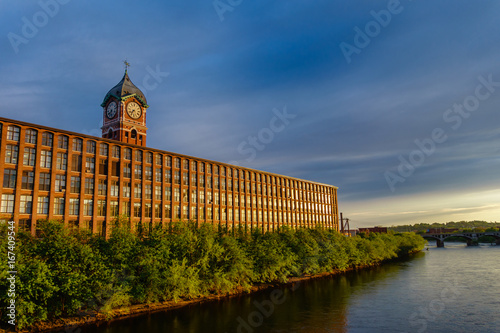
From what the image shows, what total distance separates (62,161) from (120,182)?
1197 centimetres

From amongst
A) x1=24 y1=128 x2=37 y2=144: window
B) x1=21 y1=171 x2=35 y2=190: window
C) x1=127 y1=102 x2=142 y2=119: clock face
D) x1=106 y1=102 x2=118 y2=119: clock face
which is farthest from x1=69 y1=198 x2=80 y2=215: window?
x1=106 y1=102 x2=118 y2=119: clock face

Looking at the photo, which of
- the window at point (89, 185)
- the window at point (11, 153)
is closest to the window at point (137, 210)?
the window at point (89, 185)

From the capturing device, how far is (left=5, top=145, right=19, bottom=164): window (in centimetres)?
6068

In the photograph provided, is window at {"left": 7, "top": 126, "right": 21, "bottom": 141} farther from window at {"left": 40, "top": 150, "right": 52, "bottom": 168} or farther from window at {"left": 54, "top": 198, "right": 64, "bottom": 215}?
window at {"left": 54, "top": 198, "right": 64, "bottom": 215}

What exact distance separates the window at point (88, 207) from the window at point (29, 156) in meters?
11.4

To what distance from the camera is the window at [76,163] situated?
68.4 meters

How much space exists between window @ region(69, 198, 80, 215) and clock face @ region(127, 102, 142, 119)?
166 ft

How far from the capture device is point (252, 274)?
5625 centimetres

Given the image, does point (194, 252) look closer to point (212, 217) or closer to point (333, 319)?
→ point (333, 319)

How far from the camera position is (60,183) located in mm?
66062

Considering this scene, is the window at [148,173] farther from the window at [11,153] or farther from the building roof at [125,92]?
the building roof at [125,92]

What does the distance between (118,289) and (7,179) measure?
34625 millimetres

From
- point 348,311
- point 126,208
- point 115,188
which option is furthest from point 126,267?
point 126,208

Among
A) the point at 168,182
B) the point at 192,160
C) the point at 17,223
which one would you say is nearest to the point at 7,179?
the point at 17,223
